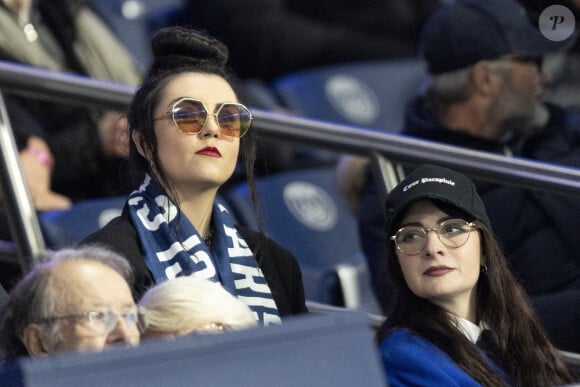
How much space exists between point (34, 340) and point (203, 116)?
0.72m

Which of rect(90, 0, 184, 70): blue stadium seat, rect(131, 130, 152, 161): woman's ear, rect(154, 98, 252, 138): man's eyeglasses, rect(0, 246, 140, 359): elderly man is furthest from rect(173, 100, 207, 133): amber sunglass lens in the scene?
rect(90, 0, 184, 70): blue stadium seat

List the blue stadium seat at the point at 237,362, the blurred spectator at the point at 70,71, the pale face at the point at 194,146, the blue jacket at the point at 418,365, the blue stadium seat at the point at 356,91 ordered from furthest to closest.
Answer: the blue stadium seat at the point at 356,91, the blurred spectator at the point at 70,71, the pale face at the point at 194,146, the blue jacket at the point at 418,365, the blue stadium seat at the point at 237,362

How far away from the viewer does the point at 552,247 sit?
3.67 metres

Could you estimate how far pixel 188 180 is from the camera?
292 cm

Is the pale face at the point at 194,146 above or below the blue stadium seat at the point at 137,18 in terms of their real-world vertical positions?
below

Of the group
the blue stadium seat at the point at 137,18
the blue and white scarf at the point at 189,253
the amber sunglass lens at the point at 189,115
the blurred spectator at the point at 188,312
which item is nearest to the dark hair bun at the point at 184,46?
the amber sunglass lens at the point at 189,115

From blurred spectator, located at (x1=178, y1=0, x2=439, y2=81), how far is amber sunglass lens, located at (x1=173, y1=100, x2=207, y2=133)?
273cm

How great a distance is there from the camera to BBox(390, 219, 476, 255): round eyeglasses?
287 cm

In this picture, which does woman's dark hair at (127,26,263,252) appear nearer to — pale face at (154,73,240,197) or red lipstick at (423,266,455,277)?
pale face at (154,73,240,197)

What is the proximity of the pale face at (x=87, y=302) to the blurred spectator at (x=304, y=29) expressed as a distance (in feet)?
10.7

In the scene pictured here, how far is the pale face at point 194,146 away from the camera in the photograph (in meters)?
2.90

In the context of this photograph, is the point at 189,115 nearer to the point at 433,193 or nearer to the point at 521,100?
the point at 433,193

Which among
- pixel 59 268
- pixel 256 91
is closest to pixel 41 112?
pixel 256 91

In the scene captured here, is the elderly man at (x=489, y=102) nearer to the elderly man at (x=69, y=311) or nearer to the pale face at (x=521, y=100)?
the pale face at (x=521, y=100)
